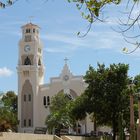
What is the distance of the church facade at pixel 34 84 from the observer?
318 ft

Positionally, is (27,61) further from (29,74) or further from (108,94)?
(108,94)

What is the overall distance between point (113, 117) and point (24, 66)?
58.7 meters

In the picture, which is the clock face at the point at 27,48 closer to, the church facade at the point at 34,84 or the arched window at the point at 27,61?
the church facade at the point at 34,84

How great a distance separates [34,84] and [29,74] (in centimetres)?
267

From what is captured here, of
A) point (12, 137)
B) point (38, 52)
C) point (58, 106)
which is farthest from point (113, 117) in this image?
point (38, 52)

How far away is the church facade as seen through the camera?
97.1 m

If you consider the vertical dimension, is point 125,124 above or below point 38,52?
below

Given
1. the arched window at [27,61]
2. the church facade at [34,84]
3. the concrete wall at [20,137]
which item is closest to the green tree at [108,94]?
the concrete wall at [20,137]

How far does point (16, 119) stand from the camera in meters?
93.4

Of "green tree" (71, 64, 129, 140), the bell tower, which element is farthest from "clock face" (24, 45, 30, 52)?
"green tree" (71, 64, 129, 140)

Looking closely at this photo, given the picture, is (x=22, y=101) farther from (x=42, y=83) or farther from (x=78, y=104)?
(x=78, y=104)

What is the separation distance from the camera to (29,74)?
99.4 metres

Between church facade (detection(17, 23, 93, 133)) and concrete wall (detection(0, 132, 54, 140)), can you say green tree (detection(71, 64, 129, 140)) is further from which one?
church facade (detection(17, 23, 93, 133))

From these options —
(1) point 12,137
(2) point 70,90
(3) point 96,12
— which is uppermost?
(2) point 70,90
